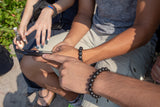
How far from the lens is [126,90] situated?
75cm

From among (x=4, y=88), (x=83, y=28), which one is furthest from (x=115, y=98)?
(x=4, y=88)

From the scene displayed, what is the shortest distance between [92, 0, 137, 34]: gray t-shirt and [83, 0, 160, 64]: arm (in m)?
0.15

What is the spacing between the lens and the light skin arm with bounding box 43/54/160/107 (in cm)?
69

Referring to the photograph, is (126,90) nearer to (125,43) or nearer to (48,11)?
(125,43)

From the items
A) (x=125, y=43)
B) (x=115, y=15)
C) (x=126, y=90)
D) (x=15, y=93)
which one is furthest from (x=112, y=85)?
(x=15, y=93)

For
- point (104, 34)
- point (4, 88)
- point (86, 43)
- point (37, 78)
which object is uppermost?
point (104, 34)

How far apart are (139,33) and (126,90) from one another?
49cm

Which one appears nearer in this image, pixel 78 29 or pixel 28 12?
pixel 78 29

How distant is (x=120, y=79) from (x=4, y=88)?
1.77m

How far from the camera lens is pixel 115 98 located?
0.78 metres

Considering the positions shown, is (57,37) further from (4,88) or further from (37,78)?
(4,88)

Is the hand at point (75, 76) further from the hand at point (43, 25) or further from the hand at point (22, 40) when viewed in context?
the hand at point (22, 40)

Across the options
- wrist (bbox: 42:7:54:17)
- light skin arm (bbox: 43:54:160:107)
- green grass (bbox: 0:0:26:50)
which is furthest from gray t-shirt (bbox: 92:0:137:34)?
green grass (bbox: 0:0:26:50)

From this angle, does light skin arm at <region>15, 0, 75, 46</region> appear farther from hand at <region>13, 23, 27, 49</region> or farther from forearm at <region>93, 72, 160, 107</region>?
forearm at <region>93, 72, 160, 107</region>
